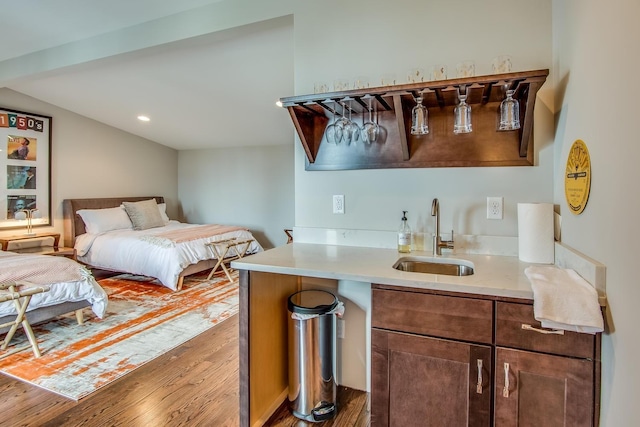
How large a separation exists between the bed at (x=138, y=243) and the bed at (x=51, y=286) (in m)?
1.11

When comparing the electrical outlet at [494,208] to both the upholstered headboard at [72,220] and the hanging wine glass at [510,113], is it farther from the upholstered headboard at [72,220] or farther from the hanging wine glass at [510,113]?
the upholstered headboard at [72,220]

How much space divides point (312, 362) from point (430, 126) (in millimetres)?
1465

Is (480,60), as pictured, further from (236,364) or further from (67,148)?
(67,148)

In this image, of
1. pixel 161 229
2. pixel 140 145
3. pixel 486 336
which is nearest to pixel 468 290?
pixel 486 336

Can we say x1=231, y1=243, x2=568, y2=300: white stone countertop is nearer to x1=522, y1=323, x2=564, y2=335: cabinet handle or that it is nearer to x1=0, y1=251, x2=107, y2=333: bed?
x1=522, y1=323, x2=564, y2=335: cabinet handle

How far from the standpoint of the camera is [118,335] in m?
2.94

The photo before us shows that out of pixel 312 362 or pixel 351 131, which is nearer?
pixel 312 362

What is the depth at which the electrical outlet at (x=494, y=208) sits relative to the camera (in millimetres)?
1851

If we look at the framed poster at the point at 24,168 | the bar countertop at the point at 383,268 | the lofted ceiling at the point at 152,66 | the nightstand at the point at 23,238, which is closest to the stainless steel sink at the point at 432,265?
the bar countertop at the point at 383,268

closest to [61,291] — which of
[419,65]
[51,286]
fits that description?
[51,286]

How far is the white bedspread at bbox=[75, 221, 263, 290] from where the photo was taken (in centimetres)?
421

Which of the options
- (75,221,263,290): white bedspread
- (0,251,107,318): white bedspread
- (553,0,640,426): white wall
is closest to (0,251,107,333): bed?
(0,251,107,318): white bedspread

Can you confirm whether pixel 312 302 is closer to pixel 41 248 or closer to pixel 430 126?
pixel 430 126

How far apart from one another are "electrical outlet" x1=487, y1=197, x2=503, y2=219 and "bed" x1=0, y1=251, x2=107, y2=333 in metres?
3.23
